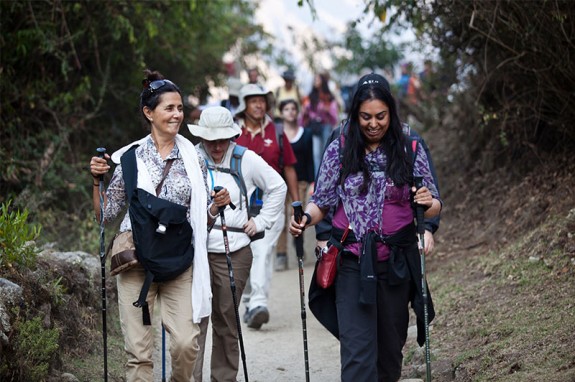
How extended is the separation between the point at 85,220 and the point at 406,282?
617cm

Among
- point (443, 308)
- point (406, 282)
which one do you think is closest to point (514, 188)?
point (443, 308)

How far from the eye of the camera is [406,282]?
5781 mm

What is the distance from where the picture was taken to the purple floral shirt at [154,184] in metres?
5.66

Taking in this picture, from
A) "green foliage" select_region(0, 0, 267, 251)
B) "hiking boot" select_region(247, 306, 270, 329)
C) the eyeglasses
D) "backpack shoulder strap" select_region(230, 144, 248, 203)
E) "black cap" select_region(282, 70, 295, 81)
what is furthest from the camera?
"black cap" select_region(282, 70, 295, 81)

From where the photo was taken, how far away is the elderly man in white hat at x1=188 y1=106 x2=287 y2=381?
21.8ft

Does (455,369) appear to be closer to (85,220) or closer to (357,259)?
(357,259)

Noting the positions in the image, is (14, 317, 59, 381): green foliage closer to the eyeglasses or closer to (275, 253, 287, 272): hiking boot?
the eyeglasses

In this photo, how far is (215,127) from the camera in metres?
6.86

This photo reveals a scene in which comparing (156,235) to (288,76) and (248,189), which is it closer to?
(248,189)

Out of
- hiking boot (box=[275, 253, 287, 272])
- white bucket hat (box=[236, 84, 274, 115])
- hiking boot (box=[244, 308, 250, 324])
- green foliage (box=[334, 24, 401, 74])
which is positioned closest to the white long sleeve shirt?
white bucket hat (box=[236, 84, 274, 115])

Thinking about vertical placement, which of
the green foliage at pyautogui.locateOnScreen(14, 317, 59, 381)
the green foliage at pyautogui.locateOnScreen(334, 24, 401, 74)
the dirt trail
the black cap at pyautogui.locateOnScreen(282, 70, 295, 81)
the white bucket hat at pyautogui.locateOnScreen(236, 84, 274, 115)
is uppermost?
the green foliage at pyautogui.locateOnScreen(334, 24, 401, 74)

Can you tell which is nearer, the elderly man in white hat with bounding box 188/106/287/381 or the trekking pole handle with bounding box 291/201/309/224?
the trekking pole handle with bounding box 291/201/309/224

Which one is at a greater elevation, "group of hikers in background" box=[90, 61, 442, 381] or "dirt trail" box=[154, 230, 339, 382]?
"group of hikers in background" box=[90, 61, 442, 381]

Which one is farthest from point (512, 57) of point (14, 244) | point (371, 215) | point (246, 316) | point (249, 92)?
point (14, 244)
